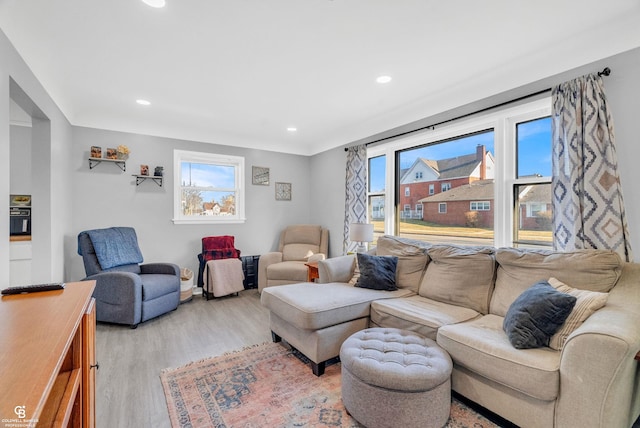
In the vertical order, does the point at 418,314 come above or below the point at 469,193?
below

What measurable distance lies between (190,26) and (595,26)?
2.71 meters

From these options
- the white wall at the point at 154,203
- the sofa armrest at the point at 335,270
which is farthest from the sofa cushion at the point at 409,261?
the white wall at the point at 154,203

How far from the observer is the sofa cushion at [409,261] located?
288 cm

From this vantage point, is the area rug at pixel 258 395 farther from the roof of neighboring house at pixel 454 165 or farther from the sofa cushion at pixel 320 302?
the roof of neighboring house at pixel 454 165

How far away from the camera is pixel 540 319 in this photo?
1670 mm

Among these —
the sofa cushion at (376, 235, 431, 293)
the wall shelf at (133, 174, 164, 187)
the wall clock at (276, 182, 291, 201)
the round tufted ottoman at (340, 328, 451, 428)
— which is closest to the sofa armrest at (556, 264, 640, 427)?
the round tufted ottoman at (340, 328, 451, 428)

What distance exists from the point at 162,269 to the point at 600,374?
4013 mm

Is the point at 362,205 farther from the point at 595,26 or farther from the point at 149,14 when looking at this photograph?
the point at 149,14

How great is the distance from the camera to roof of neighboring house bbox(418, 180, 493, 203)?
2.99 metres

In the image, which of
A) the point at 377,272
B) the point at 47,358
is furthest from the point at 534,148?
the point at 47,358

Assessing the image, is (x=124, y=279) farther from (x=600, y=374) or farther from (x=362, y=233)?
(x=600, y=374)

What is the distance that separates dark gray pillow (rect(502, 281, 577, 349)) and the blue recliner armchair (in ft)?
10.8

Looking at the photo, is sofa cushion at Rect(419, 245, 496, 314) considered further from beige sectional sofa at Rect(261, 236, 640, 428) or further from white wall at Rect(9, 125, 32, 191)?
white wall at Rect(9, 125, 32, 191)

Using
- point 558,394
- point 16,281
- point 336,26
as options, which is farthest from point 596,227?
point 16,281
